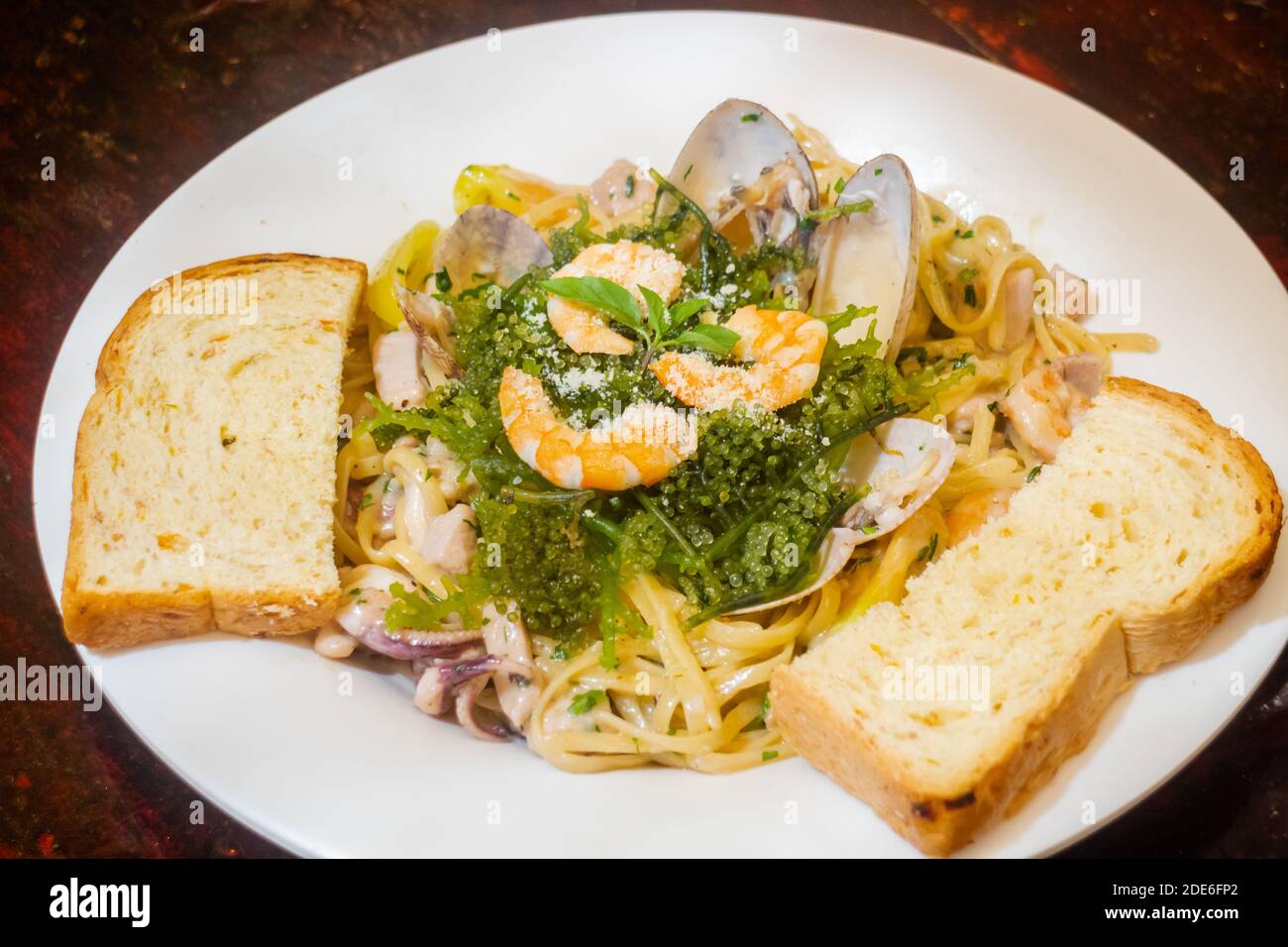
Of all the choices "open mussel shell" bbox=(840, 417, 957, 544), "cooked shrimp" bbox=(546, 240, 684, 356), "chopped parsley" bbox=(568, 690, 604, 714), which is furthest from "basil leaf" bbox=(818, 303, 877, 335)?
"chopped parsley" bbox=(568, 690, 604, 714)

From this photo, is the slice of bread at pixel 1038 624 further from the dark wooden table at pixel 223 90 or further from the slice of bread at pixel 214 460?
the dark wooden table at pixel 223 90

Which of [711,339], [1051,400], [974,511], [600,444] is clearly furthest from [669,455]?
[1051,400]

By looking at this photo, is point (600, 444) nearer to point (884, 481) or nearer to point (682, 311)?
point (682, 311)

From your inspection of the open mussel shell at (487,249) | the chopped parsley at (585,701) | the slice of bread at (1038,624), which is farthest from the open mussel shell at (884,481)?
the open mussel shell at (487,249)

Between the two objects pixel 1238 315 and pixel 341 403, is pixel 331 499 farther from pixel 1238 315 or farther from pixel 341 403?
pixel 1238 315

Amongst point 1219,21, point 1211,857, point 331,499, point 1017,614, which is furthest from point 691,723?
point 1219,21

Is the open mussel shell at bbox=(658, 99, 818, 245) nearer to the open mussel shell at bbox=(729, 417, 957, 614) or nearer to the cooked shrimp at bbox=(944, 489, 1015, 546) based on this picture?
the open mussel shell at bbox=(729, 417, 957, 614)

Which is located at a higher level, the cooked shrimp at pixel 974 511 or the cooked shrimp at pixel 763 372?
the cooked shrimp at pixel 763 372

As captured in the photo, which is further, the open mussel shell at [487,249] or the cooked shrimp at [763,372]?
the open mussel shell at [487,249]
